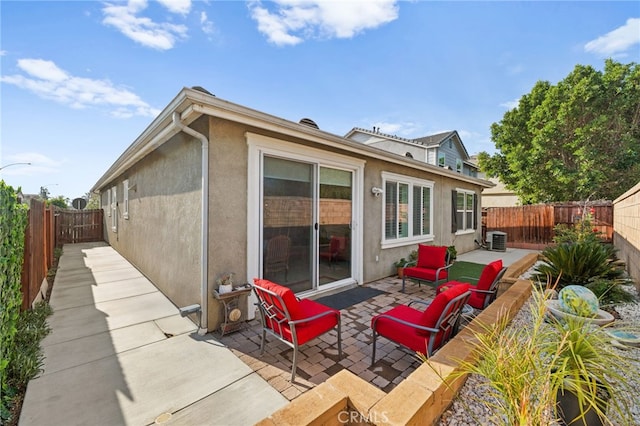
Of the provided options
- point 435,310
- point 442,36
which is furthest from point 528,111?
point 435,310

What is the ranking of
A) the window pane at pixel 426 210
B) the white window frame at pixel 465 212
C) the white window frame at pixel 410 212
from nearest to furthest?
the white window frame at pixel 410 212 → the window pane at pixel 426 210 → the white window frame at pixel 465 212

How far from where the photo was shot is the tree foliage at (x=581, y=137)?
1488 centimetres

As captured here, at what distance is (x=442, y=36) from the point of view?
7531 mm

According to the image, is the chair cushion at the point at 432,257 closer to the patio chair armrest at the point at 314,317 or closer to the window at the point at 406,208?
the window at the point at 406,208

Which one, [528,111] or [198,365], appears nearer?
[198,365]

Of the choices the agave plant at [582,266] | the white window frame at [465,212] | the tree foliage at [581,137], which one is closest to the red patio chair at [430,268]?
the agave plant at [582,266]

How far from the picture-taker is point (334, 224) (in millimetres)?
5594

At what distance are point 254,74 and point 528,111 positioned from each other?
63.4 ft

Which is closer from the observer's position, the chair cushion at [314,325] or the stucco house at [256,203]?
the chair cushion at [314,325]

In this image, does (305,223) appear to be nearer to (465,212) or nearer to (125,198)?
(125,198)

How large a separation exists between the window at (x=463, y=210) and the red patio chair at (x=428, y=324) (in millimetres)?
7750

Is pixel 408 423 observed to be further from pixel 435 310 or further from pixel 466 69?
pixel 466 69

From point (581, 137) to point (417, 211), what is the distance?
14.6 metres

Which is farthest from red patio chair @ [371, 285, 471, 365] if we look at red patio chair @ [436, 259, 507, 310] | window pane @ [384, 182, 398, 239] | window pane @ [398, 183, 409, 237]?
window pane @ [398, 183, 409, 237]
